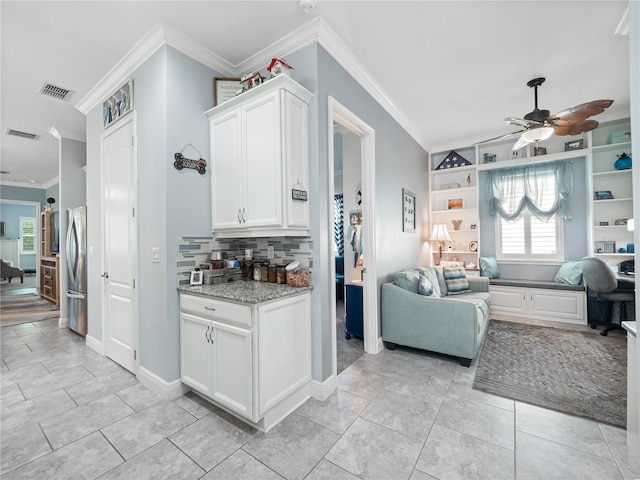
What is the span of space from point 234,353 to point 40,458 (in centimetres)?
118

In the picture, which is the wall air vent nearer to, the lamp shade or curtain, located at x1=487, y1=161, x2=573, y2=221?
the lamp shade

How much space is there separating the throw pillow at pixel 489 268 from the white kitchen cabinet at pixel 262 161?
3910 millimetres

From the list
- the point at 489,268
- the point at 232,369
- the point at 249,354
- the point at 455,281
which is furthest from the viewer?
the point at 489,268

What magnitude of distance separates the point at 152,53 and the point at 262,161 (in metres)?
1.36

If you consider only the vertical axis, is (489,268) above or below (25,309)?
above

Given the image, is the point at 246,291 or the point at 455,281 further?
the point at 455,281

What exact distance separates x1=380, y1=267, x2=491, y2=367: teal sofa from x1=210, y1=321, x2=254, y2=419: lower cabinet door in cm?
187

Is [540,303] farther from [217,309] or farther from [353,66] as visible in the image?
[217,309]

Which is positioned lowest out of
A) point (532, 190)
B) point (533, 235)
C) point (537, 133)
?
point (533, 235)

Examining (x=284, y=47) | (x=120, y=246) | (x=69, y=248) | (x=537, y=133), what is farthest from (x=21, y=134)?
(x=537, y=133)

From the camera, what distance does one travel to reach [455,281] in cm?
406

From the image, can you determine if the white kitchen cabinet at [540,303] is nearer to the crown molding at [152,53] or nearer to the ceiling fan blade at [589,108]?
the ceiling fan blade at [589,108]

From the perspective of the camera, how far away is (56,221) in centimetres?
602

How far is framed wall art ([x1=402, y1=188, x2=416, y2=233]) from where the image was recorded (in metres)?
4.11
